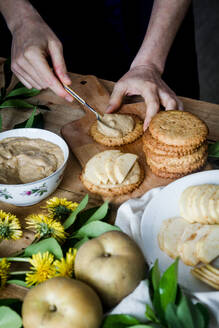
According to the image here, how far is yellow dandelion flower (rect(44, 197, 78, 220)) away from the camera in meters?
1.25

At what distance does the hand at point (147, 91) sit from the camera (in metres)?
1.70

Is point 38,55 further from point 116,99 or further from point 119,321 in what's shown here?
point 119,321

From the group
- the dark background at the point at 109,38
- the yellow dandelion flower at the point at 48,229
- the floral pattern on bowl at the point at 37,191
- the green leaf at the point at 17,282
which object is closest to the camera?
the green leaf at the point at 17,282

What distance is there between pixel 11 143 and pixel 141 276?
0.75 m

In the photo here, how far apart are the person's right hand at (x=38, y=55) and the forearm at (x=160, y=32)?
18.2 inches

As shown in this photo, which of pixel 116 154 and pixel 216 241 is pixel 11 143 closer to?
pixel 116 154

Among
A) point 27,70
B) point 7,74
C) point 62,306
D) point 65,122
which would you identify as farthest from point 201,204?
point 7,74

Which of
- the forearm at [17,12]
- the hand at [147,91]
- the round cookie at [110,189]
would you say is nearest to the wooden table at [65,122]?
the round cookie at [110,189]

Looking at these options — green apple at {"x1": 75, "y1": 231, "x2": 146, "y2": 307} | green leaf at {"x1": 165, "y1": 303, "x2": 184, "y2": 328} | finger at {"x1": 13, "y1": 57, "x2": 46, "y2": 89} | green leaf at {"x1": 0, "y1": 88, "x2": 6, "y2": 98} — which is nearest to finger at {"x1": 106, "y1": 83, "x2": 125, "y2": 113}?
finger at {"x1": 13, "y1": 57, "x2": 46, "y2": 89}

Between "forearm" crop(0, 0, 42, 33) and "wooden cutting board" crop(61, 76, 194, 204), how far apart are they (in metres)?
0.40

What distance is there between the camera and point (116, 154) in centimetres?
153

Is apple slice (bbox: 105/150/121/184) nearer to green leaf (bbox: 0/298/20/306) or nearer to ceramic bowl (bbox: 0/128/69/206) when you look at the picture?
ceramic bowl (bbox: 0/128/69/206)

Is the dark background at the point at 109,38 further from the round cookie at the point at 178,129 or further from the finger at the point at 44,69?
the round cookie at the point at 178,129

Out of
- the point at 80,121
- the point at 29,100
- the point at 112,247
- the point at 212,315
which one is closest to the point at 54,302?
the point at 112,247
